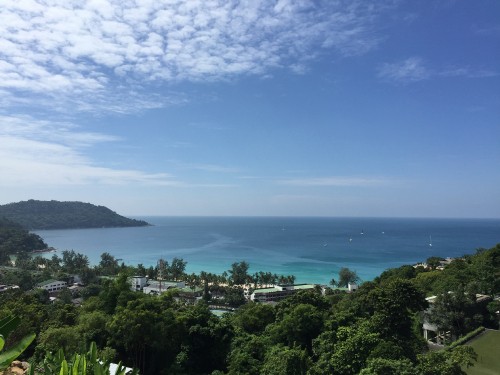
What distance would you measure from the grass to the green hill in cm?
14536

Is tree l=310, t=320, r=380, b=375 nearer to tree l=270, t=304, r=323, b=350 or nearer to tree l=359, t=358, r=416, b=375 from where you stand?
tree l=359, t=358, r=416, b=375

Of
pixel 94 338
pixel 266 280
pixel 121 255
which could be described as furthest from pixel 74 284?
pixel 94 338

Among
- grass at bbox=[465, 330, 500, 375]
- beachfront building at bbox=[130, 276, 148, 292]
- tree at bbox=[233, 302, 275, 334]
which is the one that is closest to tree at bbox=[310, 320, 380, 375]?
grass at bbox=[465, 330, 500, 375]

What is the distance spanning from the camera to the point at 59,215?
152625 millimetres

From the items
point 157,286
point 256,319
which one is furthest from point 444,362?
point 157,286

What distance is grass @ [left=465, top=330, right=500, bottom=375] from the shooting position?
40.7ft

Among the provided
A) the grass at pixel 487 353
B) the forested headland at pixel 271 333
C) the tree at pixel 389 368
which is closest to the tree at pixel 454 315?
the forested headland at pixel 271 333

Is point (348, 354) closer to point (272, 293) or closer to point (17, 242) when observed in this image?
point (272, 293)

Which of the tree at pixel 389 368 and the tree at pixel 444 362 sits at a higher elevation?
the tree at pixel 389 368

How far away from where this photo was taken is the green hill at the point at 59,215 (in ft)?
463

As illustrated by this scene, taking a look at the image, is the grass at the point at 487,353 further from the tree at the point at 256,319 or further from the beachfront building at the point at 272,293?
the beachfront building at the point at 272,293

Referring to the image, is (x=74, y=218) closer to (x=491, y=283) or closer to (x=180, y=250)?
(x=180, y=250)

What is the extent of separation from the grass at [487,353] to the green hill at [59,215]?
145364 millimetres

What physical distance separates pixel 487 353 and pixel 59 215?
163 m
